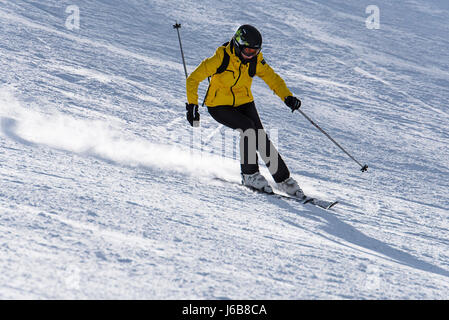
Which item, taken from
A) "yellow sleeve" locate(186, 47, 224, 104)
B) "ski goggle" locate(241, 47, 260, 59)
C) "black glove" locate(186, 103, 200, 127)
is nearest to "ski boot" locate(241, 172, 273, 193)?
"black glove" locate(186, 103, 200, 127)

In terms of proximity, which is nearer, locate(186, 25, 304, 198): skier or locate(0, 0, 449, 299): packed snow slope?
locate(0, 0, 449, 299): packed snow slope

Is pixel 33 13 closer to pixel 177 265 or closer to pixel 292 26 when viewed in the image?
pixel 292 26

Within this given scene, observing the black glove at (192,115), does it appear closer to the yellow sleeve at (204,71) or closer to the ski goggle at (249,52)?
the yellow sleeve at (204,71)

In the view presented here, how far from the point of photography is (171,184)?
4543 mm

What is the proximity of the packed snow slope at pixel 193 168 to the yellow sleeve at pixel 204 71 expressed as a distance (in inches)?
30.4

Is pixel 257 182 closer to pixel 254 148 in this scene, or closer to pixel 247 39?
pixel 254 148

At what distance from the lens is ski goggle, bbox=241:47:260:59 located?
15.2ft

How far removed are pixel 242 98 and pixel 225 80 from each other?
0.27m

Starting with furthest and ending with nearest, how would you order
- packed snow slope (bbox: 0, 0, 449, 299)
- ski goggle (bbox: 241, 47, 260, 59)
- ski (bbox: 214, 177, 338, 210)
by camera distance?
ski goggle (bbox: 241, 47, 260, 59), ski (bbox: 214, 177, 338, 210), packed snow slope (bbox: 0, 0, 449, 299)

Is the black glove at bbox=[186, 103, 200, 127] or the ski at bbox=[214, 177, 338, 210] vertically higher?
the black glove at bbox=[186, 103, 200, 127]

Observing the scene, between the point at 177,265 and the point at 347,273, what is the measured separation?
0.99 meters

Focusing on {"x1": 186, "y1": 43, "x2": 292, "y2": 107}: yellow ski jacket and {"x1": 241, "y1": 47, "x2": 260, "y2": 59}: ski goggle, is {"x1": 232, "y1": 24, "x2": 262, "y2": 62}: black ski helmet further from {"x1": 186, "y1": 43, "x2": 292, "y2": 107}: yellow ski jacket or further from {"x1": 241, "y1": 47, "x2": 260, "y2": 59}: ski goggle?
{"x1": 186, "y1": 43, "x2": 292, "y2": 107}: yellow ski jacket

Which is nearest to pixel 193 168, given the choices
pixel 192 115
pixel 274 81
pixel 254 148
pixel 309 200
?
pixel 192 115
